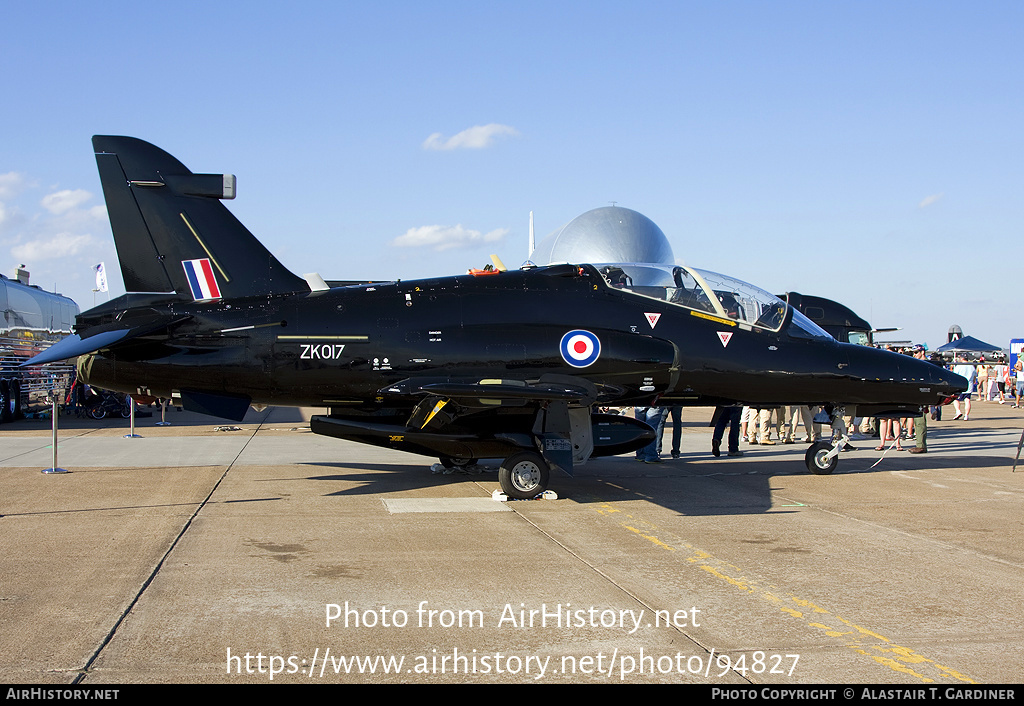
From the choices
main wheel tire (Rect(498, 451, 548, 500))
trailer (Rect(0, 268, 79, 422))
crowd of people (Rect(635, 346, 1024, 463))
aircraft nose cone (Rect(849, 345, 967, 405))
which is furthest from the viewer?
trailer (Rect(0, 268, 79, 422))

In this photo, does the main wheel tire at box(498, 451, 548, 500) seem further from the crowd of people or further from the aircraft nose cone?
the aircraft nose cone

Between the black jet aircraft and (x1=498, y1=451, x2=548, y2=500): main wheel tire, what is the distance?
0.02 m

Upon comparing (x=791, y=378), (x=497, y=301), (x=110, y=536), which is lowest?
(x=110, y=536)

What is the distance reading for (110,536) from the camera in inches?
316

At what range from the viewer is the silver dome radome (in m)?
30.4

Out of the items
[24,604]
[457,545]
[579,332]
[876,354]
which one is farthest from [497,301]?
[24,604]

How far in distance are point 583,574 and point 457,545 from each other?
1.52m

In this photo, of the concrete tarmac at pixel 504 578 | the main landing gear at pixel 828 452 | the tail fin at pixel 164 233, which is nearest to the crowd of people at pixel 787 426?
the main landing gear at pixel 828 452

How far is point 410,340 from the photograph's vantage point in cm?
1072

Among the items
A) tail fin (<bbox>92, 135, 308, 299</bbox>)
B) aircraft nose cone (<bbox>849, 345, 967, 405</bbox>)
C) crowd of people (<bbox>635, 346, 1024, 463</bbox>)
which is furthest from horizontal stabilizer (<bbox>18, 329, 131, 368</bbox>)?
aircraft nose cone (<bbox>849, 345, 967, 405</bbox>)

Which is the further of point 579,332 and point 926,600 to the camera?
point 579,332

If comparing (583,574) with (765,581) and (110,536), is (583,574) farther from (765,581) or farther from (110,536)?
(110,536)

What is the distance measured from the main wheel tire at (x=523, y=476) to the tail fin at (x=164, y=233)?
376 centimetres

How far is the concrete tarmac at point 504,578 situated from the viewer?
4684mm
